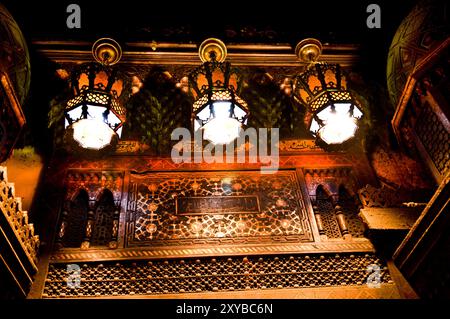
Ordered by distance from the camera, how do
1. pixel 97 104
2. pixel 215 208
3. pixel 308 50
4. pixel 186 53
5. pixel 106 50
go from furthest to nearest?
pixel 186 53 < pixel 215 208 < pixel 308 50 < pixel 106 50 < pixel 97 104

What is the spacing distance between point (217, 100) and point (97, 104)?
40.1 inches

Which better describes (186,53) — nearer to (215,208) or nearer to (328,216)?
(215,208)

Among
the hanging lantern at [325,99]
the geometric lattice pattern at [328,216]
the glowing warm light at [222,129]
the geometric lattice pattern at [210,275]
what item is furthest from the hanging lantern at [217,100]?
the geometric lattice pattern at [328,216]

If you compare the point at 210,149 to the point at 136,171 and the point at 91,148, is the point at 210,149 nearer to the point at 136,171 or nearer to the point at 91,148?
the point at 136,171

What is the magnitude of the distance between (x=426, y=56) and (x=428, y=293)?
198 centimetres

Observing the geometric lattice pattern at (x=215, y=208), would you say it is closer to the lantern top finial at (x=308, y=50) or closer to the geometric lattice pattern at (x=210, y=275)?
the geometric lattice pattern at (x=210, y=275)

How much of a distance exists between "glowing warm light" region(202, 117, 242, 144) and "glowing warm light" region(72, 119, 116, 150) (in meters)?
0.86

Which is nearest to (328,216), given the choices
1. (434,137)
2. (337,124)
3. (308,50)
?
(337,124)

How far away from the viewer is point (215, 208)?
14.6 ft

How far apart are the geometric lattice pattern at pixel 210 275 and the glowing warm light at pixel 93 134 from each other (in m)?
1.09

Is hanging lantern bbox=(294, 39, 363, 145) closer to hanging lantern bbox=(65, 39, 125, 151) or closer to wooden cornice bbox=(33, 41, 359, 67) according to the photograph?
wooden cornice bbox=(33, 41, 359, 67)

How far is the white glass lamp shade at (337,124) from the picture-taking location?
12.5 feet

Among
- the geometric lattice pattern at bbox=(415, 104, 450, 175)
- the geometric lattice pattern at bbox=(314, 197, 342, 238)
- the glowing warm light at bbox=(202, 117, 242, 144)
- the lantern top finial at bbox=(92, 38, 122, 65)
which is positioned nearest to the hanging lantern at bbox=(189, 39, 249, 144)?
the glowing warm light at bbox=(202, 117, 242, 144)
